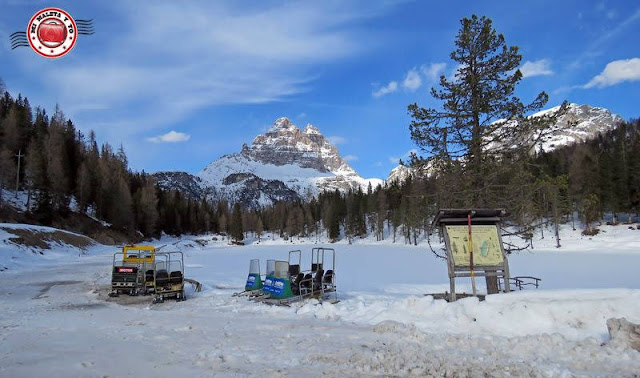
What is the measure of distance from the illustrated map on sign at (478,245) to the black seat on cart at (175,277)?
35.4 feet

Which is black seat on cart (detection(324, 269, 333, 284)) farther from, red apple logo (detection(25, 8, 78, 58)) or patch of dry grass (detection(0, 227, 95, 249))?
patch of dry grass (detection(0, 227, 95, 249))

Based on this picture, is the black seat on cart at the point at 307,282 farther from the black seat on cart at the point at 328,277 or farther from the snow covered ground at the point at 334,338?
the snow covered ground at the point at 334,338

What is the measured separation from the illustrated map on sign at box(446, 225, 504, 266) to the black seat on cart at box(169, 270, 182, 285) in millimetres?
10782

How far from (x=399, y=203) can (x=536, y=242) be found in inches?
1513

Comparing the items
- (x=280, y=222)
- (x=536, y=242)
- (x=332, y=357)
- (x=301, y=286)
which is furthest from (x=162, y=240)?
(x=332, y=357)

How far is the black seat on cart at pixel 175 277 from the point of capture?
635 inches

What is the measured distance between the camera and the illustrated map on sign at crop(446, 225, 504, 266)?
11.6 m

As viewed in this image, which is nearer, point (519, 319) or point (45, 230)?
point (519, 319)

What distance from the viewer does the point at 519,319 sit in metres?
8.85

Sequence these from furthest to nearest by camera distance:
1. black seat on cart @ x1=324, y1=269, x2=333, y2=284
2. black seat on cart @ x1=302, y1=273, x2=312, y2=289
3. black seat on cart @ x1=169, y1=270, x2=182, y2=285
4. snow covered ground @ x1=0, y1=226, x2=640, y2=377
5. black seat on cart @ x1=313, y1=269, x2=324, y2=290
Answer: black seat on cart @ x1=169, y1=270, x2=182, y2=285 → black seat on cart @ x1=324, y1=269, x2=333, y2=284 → black seat on cart @ x1=313, y1=269, x2=324, y2=290 → black seat on cart @ x1=302, y1=273, x2=312, y2=289 → snow covered ground @ x1=0, y1=226, x2=640, y2=377

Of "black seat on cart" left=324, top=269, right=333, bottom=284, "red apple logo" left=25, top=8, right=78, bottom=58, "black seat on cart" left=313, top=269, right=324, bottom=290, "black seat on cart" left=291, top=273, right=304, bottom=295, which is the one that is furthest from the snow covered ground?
"red apple logo" left=25, top=8, right=78, bottom=58

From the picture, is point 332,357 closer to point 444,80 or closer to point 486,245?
point 486,245

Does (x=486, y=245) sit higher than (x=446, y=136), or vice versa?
(x=446, y=136)

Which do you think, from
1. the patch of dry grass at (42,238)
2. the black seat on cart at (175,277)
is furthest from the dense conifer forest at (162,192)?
the patch of dry grass at (42,238)
